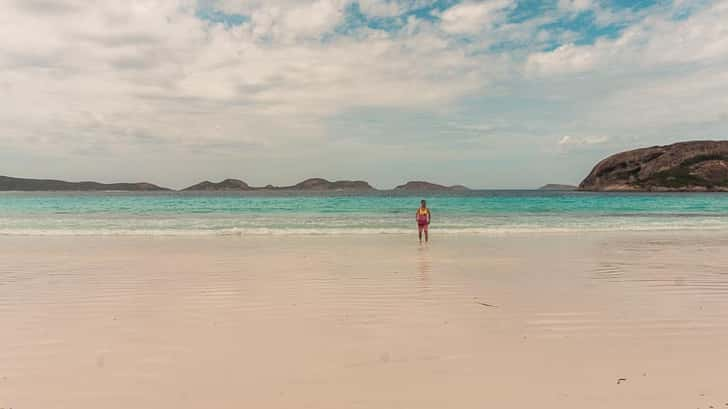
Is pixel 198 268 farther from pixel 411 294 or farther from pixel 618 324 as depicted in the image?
pixel 618 324

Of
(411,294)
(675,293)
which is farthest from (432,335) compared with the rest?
(675,293)

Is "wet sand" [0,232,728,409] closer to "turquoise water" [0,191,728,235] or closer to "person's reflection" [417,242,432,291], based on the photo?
"person's reflection" [417,242,432,291]

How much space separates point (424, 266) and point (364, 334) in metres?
5.95

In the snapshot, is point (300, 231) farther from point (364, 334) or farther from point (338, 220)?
point (364, 334)

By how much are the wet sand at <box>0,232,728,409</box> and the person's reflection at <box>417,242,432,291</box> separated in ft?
0.45

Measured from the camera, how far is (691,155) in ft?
431

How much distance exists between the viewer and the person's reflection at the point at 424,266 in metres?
9.39

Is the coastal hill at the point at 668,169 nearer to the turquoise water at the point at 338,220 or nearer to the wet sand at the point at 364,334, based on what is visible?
the turquoise water at the point at 338,220

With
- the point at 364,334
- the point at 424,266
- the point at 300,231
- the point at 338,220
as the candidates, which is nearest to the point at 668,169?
the point at 338,220

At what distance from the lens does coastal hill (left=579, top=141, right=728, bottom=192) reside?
4596 inches

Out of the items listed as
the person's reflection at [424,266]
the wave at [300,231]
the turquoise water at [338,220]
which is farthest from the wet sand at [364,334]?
the turquoise water at [338,220]

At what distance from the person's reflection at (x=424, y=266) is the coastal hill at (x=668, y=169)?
124479 millimetres

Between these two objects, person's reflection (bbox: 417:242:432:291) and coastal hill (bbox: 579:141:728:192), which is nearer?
person's reflection (bbox: 417:242:432:291)

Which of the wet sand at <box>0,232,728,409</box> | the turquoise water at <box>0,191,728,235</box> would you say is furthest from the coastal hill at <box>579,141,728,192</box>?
the wet sand at <box>0,232,728,409</box>
